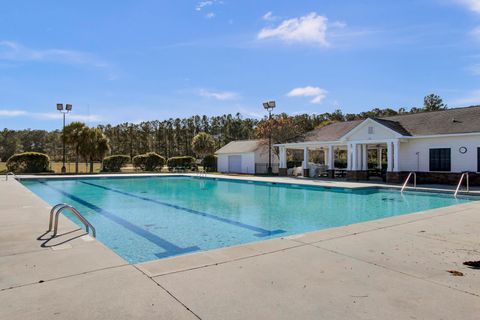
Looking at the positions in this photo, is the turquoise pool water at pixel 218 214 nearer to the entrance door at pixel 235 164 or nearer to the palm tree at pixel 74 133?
the palm tree at pixel 74 133

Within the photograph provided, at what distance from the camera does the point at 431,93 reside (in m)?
47.8

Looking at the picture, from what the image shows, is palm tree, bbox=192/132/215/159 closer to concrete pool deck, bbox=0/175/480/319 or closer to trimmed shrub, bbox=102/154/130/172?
trimmed shrub, bbox=102/154/130/172

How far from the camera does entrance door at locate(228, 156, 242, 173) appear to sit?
32.5 meters

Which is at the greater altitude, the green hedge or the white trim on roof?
the white trim on roof

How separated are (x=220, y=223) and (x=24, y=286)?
6.05 metres

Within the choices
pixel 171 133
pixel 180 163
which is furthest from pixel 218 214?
pixel 171 133

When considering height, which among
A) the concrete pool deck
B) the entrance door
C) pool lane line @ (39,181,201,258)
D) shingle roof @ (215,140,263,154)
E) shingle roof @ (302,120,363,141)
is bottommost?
pool lane line @ (39,181,201,258)

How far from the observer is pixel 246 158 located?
3164 cm

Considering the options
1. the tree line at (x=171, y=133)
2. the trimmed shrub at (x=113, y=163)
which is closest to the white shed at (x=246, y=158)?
the trimmed shrub at (x=113, y=163)

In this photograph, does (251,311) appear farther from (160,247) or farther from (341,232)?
(160,247)

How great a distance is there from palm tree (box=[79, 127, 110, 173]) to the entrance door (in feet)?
37.8

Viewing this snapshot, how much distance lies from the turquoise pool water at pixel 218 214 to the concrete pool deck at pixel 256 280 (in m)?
1.95

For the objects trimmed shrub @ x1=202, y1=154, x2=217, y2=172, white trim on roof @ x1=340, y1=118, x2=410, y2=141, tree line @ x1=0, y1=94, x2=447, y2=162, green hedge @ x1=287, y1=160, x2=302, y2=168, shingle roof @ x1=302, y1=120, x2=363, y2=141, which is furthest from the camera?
tree line @ x1=0, y1=94, x2=447, y2=162

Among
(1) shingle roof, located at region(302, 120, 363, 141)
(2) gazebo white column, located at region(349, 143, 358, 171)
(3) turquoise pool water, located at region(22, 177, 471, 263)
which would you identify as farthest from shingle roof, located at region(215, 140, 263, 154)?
(3) turquoise pool water, located at region(22, 177, 471, 263)
